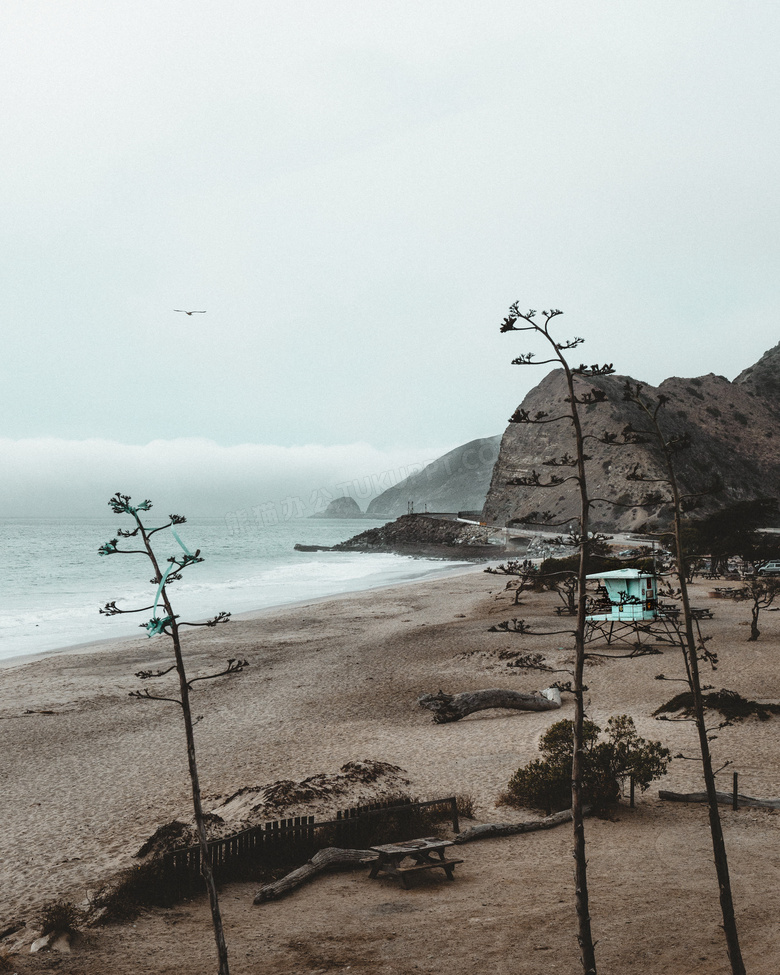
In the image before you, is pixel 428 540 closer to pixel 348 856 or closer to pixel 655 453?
pixel 655 453

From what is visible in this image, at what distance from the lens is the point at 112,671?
26.0 m

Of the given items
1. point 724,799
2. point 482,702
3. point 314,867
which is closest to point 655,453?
point 482,702

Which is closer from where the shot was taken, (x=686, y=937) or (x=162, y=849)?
(x=686, y=937)

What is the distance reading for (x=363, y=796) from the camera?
40.1ft

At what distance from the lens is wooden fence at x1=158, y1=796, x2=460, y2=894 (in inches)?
379

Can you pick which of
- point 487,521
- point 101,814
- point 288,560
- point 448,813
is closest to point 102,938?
point 101,814

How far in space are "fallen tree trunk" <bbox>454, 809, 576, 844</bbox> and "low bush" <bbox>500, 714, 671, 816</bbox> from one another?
416mm

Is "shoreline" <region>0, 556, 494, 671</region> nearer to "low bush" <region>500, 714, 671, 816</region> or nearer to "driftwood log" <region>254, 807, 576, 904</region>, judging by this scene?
"driftwood log" <region>254, 807, 576, 904</region>

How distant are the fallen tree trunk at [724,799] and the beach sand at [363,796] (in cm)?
17

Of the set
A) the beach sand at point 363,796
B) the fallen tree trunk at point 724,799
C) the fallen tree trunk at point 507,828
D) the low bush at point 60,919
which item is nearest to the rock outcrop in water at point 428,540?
the beach sand at point 363,796

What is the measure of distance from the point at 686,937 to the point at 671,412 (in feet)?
338

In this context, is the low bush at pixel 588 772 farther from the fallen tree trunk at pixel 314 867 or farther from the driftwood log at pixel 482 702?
the driftwood log at pixel 482 702

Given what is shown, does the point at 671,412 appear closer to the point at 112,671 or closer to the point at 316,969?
the point at 112,671

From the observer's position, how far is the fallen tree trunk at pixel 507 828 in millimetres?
11016
